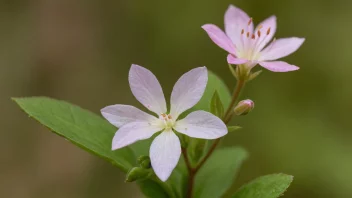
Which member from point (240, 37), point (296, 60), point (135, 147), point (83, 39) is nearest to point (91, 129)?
point (135, 147)

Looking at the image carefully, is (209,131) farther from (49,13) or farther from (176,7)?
(49,13)

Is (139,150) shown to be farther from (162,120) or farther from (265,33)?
(265,33)

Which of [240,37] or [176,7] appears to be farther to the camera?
[176,7]

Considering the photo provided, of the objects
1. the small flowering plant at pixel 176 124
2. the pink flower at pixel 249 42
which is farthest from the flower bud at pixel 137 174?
the pink flower at pixel 249 42

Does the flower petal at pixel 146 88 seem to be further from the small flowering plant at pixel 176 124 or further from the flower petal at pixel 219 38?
the flower petal at pixel 219 38

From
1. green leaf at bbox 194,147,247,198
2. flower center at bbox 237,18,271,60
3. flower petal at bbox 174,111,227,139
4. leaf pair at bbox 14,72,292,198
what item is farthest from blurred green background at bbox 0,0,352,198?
flower petal at bbox 174,111,227,139

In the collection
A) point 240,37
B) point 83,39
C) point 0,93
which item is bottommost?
point 0,93
